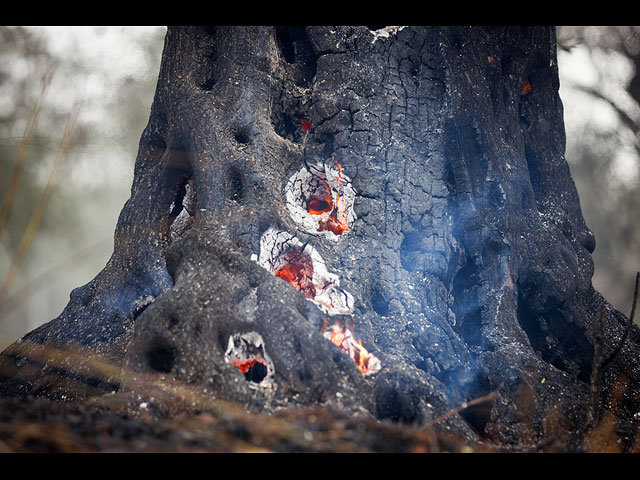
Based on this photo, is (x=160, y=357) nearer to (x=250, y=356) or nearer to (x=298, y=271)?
(x=250, y=356)

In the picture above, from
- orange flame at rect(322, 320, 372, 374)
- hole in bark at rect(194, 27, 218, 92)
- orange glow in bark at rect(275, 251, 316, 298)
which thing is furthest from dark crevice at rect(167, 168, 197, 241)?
orange flame at rect(322, 320, 372, 374)

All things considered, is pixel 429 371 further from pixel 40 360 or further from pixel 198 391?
pixel 40 360

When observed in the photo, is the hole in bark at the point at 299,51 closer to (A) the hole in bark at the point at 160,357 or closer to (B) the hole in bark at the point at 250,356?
(B) the hole in bark at the point at 250,356

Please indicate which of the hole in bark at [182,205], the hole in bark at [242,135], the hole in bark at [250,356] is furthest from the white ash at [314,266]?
the hole in bark at [182,205]

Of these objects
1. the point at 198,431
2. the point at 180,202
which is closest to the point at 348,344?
the point at 198,431

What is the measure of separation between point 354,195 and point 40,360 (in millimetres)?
3149

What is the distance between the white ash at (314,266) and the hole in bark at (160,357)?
3.13 ft

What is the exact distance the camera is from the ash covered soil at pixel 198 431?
261 centimetres

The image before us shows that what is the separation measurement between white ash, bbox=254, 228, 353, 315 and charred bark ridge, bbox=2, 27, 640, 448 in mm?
16

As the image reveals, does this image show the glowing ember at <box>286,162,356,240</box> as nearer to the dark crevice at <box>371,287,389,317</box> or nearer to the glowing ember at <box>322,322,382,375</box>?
the dark crevice at <box>371,287,389,317</box>

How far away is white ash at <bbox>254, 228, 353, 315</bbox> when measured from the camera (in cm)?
436

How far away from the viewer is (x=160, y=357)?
3.86 m

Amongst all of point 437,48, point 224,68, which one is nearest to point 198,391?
point 224,68

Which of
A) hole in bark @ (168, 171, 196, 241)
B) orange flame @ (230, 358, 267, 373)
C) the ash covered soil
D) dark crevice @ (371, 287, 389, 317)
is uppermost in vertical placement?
hole in bark @ (168, 171, 196, 241)
